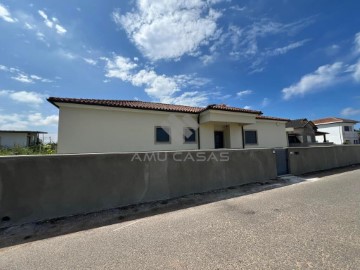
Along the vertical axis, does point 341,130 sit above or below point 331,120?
below

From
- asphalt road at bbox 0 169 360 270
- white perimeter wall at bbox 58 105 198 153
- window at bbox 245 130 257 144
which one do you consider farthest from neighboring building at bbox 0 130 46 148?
asphalt road at bbox 0 169 360 270

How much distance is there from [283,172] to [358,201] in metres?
4.49

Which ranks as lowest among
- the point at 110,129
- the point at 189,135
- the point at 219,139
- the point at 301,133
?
the point at 219,139

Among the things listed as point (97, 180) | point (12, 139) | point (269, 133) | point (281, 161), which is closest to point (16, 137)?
point (12, 139)

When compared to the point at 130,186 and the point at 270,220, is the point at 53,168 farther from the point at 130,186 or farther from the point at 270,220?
the point at 270,220

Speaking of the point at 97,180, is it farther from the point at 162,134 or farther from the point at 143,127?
the point at 162,134

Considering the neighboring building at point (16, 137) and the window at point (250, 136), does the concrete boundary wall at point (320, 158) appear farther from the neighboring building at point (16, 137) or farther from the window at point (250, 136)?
the neighboring building at point (16, 137)

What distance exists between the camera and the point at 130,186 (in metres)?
5.76

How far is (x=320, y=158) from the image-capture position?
37.4ft

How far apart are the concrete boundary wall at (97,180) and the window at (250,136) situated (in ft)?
28.3

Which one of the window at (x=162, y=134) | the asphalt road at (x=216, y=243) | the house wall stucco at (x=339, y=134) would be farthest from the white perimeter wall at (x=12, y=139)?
the house wall stucco at (x=339, y=134)

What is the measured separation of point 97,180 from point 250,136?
13236 millimetres

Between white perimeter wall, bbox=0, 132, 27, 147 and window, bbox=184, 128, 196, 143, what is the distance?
2585 cm

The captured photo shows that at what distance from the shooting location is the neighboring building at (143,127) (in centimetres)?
1028
